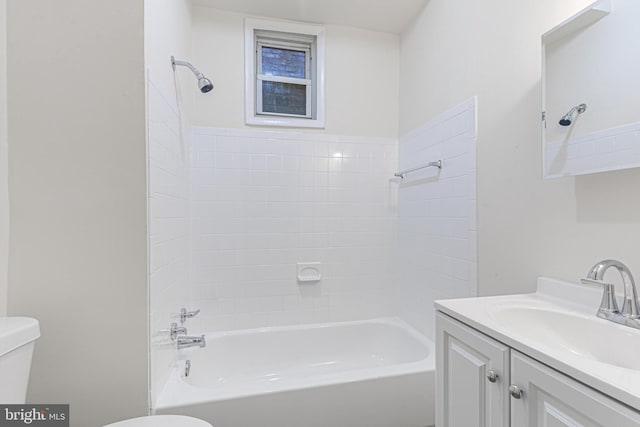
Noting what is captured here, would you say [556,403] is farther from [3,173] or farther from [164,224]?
[3,173]

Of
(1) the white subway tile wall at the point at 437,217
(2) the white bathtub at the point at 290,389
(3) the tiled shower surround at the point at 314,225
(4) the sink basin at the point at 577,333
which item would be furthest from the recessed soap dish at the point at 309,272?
(4) the sink basin at the point at 577,333

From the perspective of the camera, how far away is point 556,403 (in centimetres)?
69

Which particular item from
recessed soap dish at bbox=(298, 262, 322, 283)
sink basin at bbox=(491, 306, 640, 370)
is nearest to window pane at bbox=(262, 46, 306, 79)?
recessed soap dish at bbox=(298, 262, 322, 283)

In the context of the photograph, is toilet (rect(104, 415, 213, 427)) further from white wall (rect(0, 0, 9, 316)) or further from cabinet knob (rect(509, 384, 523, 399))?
cabinet knob (rect(509, 384, 523, 399))

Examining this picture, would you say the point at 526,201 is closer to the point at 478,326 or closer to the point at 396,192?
the point at 478,326

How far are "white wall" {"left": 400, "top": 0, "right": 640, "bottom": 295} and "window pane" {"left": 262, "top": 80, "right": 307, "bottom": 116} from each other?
106 cm

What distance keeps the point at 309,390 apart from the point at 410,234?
130 centimetres

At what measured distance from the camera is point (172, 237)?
5.43 ft

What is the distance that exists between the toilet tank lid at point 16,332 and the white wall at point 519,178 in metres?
1.92

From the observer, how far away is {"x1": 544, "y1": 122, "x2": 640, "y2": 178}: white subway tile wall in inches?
36.6

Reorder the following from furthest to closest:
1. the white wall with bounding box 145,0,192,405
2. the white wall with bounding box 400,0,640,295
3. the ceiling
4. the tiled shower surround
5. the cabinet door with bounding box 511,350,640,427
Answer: the ceiling < the tiled shower surround < the white wall with bounding box 145,0,192,405 < the white wall with bounding box 400,0,640,295 < the cabinet door with bounding box 511,350,640,427

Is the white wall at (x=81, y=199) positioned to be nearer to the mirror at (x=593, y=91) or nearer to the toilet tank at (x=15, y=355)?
the toilet tank at (x=15, y=355)

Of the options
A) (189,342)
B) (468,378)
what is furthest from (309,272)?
(468,378)

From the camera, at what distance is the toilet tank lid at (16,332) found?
3.16ft
